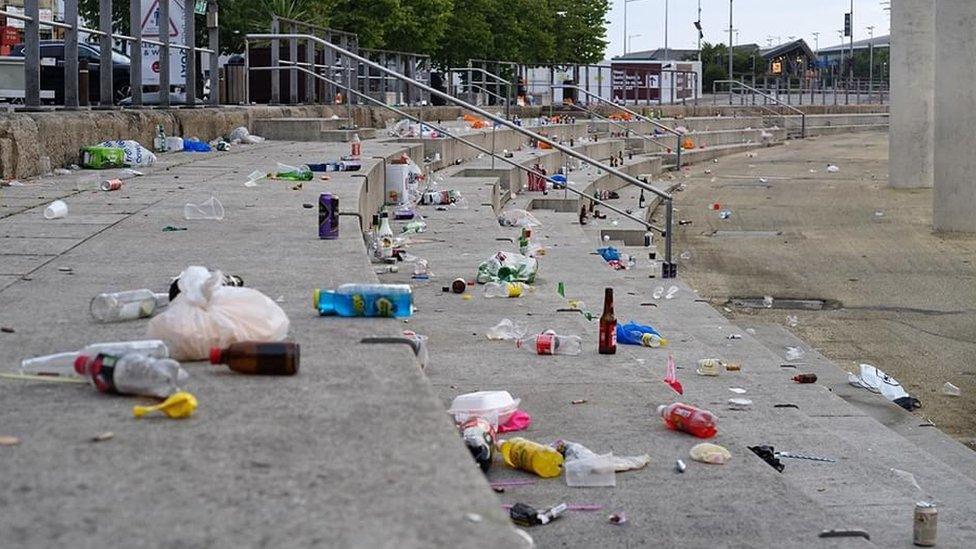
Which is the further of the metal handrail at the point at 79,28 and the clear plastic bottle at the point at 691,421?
the metal handrail at the point at 79,28

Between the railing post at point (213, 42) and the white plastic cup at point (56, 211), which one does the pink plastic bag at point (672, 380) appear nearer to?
the white plastic cup at point (56, 211)

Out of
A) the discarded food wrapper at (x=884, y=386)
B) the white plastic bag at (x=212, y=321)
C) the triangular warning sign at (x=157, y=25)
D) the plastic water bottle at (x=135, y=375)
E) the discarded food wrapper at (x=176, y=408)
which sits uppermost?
the triangular warning sign at (x=157, y=25)

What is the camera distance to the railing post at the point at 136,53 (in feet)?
45.7

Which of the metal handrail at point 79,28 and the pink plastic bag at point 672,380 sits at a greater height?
the metal handrail at point 79,28

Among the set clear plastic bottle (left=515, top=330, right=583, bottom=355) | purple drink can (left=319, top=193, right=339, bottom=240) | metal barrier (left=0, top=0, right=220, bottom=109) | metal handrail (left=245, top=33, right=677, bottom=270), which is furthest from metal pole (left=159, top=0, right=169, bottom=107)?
clear plastic bottle (left=515, top=330, right=583, bottom=355)

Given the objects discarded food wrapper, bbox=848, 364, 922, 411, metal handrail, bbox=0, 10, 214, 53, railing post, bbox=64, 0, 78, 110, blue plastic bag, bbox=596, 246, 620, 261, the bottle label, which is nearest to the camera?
the bottle label

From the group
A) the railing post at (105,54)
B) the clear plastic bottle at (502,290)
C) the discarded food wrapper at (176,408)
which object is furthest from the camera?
the railing post at (105,54)

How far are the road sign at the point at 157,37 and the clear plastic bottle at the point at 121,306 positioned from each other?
10.3 meters

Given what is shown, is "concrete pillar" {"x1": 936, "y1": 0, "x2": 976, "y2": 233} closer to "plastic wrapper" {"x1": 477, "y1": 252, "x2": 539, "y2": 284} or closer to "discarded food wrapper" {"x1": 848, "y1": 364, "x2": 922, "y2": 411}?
"discarded food wrapper" {"x1": 848, "y1": 364, "x2": 922, "y2": 411}

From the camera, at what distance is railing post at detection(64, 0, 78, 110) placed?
38.3ft

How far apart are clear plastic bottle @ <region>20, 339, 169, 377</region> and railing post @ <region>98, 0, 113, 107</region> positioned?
364 inches

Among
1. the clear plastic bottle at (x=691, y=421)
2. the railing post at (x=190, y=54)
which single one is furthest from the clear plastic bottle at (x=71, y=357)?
the railing post at (x=190, y=54)

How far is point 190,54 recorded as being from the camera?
53.7 feet

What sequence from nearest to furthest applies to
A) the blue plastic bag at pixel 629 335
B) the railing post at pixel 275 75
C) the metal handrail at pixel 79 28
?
the blue plastic bag at pixel 629 335
the metal handrail at pixel 79 28
the railing post at pixel 275 75
